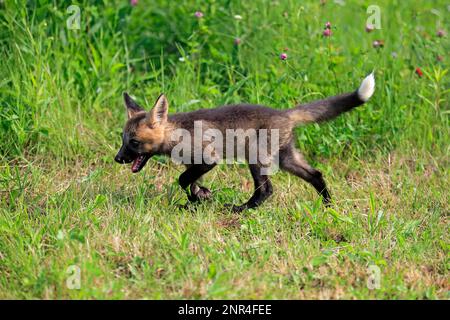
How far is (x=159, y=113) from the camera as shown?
6.38 meters

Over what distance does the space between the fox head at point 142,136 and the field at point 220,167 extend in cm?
34

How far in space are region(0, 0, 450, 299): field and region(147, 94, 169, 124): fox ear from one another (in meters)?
0.65

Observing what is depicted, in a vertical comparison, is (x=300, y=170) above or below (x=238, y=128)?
below

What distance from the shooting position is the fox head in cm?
636

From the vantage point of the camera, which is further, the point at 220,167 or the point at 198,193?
the point at 220,167

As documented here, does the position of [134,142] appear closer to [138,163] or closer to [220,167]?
[138,163]

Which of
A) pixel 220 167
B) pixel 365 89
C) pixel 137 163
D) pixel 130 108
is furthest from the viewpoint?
pixel 220 167

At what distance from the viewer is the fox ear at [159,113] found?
6277 millimetres

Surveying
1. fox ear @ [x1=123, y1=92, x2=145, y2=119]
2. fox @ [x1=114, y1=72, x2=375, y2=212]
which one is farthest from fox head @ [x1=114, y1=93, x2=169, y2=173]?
fox ear @ [x1=123, y1=92, x2=145, y2=119]

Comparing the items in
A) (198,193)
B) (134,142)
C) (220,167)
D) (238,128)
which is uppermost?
(238,128)

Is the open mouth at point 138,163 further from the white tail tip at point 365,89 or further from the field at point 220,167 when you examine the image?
the white tail tip at point 365,89

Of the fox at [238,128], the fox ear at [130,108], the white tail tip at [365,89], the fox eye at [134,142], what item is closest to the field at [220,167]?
the fox at [238,128]

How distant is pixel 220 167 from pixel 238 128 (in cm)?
89

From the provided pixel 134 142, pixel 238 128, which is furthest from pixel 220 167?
pixel 134 142
